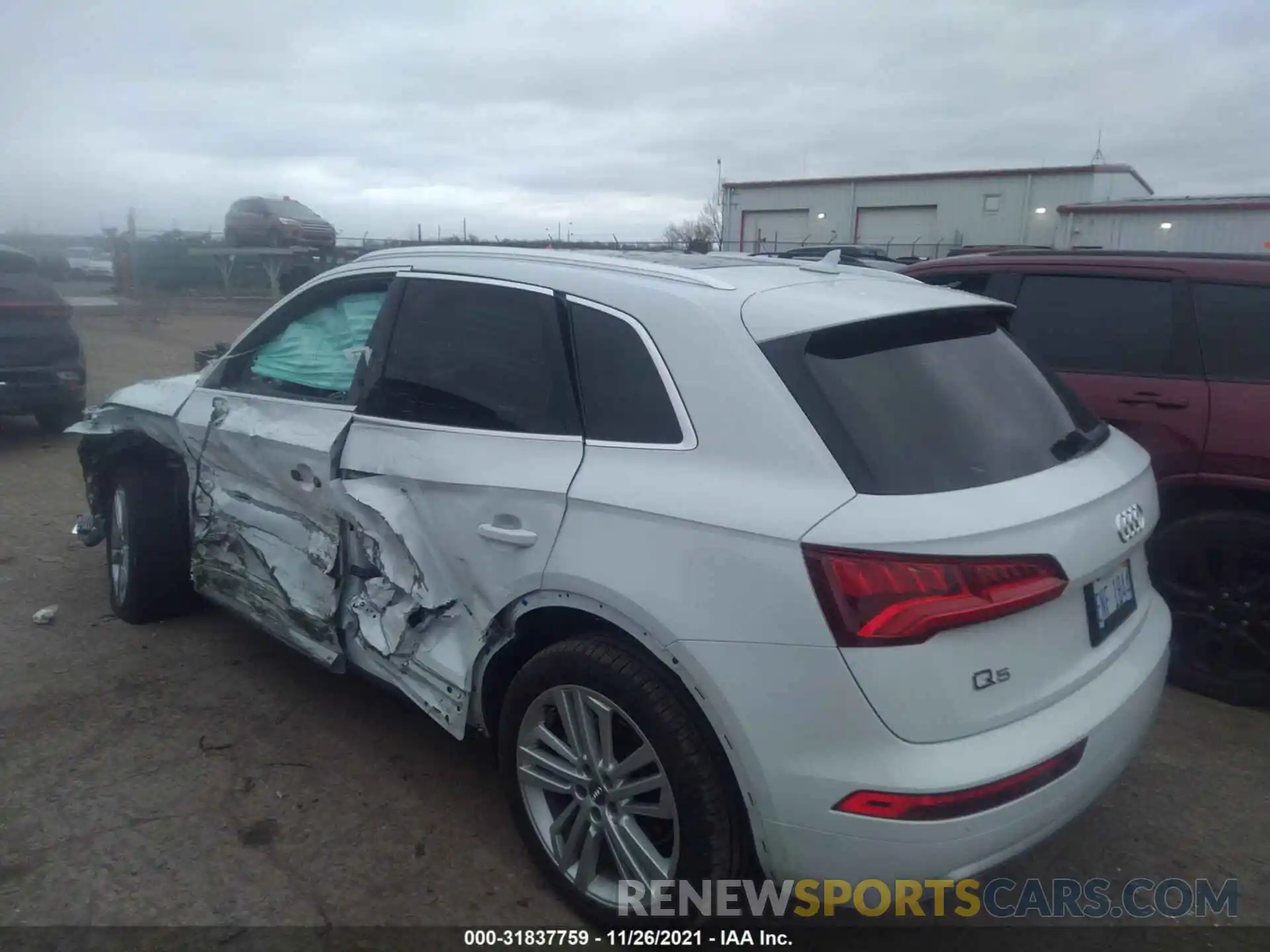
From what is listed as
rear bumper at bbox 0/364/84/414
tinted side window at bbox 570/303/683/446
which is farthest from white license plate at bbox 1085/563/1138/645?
rear bumper at bbox 0/364/84/414

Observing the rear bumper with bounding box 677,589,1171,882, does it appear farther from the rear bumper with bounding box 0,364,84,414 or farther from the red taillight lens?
the rear bumper with bounding box 0,364,84,414

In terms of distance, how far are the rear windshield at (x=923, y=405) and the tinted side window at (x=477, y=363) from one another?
729 mm

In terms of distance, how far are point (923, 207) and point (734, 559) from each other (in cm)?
3701

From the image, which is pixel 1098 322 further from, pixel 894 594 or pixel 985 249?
pixel 985 249

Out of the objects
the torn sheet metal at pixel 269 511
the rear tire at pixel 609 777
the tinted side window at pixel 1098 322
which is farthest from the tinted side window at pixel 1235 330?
the torn sheet metal at pixel 269 511

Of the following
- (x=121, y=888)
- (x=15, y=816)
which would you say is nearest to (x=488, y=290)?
(x=121, y=888)

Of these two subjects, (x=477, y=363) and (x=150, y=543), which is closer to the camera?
(x=477, y=363)

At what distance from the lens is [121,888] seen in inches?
116

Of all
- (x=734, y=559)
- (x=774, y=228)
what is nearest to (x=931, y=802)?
(x=734, y=559)

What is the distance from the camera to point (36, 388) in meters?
8.60

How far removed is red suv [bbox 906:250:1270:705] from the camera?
403 centimetres

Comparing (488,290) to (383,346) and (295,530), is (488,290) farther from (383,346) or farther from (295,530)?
(295,530)

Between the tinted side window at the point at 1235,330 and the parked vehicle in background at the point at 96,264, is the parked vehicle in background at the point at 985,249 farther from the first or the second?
the parked vehicle in background at the point at 96,264

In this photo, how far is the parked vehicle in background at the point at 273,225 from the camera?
25.8 metres
